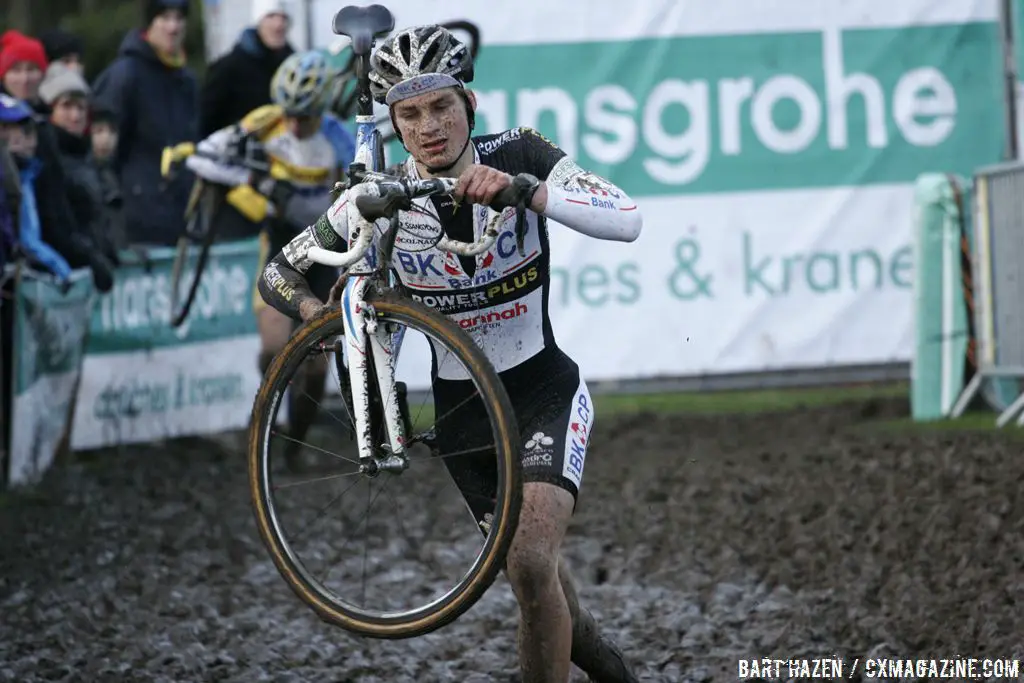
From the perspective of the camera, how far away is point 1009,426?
12008mm

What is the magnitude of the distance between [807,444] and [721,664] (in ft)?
17.8

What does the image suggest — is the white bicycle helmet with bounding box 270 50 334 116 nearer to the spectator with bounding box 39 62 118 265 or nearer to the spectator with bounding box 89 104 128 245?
the spectator with bounding box 39 62 118 265

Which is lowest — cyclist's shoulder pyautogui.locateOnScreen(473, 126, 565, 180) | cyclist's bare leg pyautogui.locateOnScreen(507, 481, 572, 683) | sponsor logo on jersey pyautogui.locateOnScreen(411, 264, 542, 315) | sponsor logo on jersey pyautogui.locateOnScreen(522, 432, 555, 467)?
cyclist's bare leg pyautogui.locateOnScreen(507, 481, 572, 683)

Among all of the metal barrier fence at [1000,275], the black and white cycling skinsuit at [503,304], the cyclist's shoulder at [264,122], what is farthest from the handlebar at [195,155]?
the black and white cycling skinsuit at [503,304]

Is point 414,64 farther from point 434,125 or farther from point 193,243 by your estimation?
point 193,243

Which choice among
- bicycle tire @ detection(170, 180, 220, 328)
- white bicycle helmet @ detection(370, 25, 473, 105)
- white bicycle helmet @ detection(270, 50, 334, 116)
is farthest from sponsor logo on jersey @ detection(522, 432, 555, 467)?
bicycle tire @ detection(170, 180, 220, 328)

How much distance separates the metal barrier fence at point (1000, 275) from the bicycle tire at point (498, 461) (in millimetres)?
7176

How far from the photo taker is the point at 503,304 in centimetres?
603

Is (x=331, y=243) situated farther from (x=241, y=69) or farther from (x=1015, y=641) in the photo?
(x=241, y=69)

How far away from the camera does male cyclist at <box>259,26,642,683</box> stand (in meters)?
5.67

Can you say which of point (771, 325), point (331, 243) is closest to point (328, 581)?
point (331, 243)

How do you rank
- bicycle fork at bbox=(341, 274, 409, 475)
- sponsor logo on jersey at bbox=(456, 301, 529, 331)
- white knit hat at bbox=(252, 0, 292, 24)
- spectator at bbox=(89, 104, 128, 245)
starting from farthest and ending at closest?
1. white knit hat at bbox=(252, 0, 292, 24)
2. spectator at bbox=(89, 104, 128, 245)
3. sponsor logo on jersey at bbox=(456, 301, 529, 331)
4. bicycle fork at bbox=(341, 274, 409, 475)

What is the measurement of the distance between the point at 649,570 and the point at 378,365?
357cm

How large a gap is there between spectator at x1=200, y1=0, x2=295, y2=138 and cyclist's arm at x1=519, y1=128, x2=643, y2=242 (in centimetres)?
807
